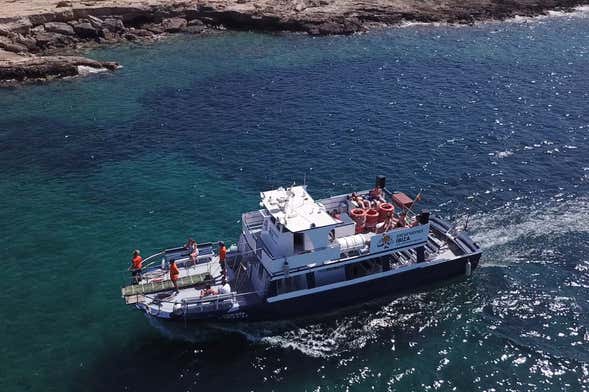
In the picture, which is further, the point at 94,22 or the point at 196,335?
the point at 94,22

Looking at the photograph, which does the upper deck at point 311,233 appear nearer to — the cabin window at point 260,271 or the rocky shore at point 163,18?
the cabin window at point 260,271

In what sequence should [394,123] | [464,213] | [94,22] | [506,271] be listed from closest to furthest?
[506,271], [464,213], [394,123], [94,22]

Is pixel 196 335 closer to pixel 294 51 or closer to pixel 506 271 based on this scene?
pixel 506 271

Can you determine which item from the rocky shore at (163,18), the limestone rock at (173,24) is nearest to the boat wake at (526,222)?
the rocky shore at (163,18)

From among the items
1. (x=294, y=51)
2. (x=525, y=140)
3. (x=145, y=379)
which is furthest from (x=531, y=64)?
(x=145, y=379)

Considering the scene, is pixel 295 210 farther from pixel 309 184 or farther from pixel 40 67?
pixel 40 67

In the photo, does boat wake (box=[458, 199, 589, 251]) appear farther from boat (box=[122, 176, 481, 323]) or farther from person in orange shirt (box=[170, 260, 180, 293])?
person in orange shirt (box=[170, 260, 180, 293])

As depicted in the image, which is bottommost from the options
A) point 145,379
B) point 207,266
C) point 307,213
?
point 145,379
